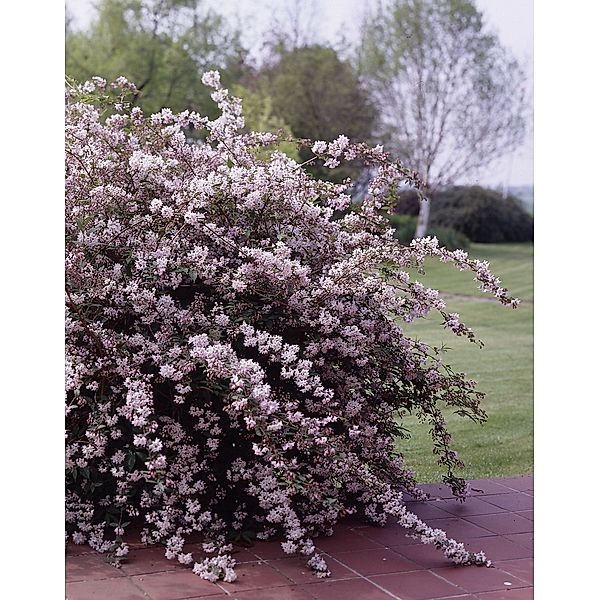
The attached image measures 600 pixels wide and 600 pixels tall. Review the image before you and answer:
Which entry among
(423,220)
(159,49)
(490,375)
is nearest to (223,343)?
(490,375)

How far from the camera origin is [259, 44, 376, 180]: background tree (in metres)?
12.6

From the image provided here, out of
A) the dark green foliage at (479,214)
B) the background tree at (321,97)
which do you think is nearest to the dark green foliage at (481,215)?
the dark green foliage at (479,214)

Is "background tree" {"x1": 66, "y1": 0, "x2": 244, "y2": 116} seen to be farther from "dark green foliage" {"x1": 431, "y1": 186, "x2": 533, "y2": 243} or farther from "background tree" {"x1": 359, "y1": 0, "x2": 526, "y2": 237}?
"dark green foliage" {"x1": 431, "y1": 186, "x2": 533, "y2": 243}

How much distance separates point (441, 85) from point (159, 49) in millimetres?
5014

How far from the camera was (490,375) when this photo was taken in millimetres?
5289

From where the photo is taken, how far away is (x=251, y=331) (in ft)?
6.98

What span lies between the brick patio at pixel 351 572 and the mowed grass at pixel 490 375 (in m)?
0.74

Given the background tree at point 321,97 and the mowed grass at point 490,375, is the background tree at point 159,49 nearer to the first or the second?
the background tree at point 321,97

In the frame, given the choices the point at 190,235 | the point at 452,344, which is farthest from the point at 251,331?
the point at 452,344

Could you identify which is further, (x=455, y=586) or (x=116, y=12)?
(x=116, y=12)

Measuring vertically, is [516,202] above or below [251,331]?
above
